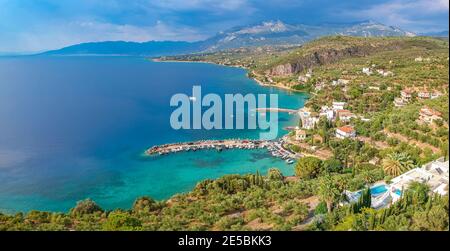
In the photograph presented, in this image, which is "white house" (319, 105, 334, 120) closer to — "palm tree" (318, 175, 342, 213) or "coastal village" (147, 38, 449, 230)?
"coastal village" (147, 38, 449, 230)

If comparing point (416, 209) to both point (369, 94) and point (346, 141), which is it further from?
point (369, 94)

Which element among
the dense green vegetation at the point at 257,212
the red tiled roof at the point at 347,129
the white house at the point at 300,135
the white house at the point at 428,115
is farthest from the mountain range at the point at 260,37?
the dense green vegetation at the point at 257,212

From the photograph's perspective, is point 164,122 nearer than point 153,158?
No

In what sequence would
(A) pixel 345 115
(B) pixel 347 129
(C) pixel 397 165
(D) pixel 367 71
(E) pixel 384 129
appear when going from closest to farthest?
1. (C) pixel 397 165
2. (E) pixel 384 129
3. (B) pixel 347 129
4. (A) pixel 345 115
5. (D) pixel 367 71

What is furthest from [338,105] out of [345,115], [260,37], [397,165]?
[260,37]

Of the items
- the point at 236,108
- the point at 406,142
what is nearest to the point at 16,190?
the point at 406,142

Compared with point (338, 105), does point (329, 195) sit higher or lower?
lower

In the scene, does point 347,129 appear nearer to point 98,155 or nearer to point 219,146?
point 219,146
